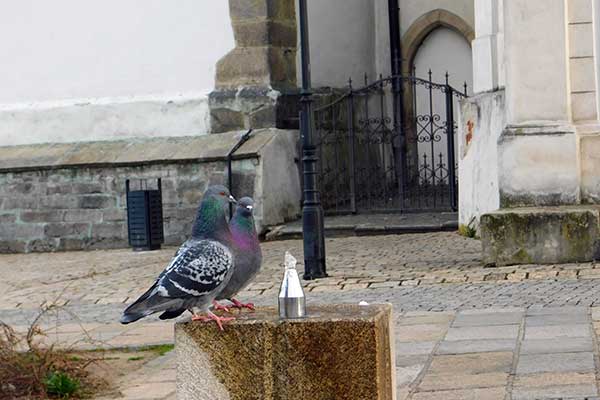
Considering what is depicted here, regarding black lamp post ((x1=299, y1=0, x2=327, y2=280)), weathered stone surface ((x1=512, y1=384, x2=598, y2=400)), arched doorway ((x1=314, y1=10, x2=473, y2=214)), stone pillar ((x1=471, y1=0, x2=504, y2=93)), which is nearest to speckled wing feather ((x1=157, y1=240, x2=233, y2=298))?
weathered stone surface ((x1=512, y1=384, x2=598, y2=400))

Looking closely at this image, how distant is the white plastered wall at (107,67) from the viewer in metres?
18.3

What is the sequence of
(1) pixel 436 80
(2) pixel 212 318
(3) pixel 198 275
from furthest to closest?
(1) pixel 436 80, (3) pixel 198 275, (2) pixel 212 318

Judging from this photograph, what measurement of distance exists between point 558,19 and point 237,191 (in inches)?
227

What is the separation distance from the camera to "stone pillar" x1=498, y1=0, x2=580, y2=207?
502 inches

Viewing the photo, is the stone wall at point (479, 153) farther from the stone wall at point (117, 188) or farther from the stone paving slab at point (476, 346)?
the stone paving slab at point (476, 346)

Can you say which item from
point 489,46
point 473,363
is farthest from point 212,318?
point 489,46

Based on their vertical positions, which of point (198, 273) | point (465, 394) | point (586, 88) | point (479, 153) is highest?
point (586, 88)

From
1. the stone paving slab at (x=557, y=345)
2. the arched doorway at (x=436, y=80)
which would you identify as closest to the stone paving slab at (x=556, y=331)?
the stone paving slab at (x=557, y=345)

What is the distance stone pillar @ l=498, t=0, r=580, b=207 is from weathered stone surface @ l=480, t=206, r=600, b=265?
436 mm

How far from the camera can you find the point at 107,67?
62.3 ft

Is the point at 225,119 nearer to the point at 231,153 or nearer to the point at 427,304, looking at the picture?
the point at 231,153

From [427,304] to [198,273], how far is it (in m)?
5.01

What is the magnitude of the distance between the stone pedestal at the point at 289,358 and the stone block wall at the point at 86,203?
12.1 metres

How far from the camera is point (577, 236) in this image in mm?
12203
